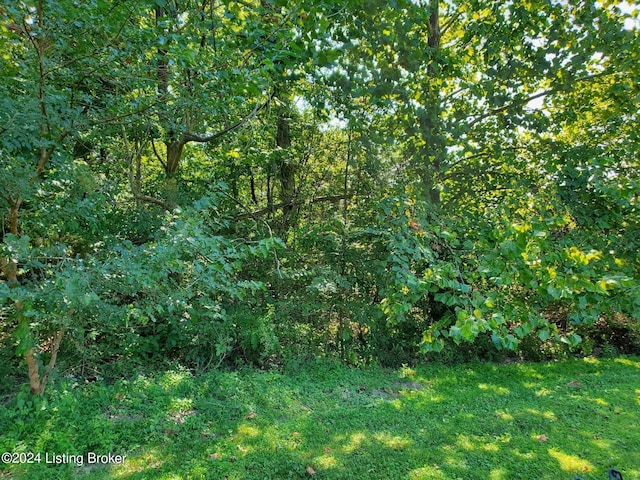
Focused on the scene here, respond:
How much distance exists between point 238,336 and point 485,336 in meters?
3.51

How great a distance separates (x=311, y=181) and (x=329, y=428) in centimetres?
321

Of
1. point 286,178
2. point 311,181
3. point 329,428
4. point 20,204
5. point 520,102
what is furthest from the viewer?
point 286,178

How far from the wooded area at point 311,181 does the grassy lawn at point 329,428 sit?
1.89 feet

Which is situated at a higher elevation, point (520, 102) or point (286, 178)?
point (520, 102)

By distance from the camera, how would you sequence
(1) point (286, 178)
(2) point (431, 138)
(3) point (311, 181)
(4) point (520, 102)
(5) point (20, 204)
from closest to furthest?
1. (5) point (20, 204)
2. (2) point (431, 138)
3. (4) point (520, 102)
4. (3) point (311, 181)
5. (1) point (286, 178)

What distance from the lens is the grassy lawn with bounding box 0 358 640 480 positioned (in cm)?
263

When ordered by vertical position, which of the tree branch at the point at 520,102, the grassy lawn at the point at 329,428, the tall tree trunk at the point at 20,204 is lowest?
the grassy lawn at the point at 329,428

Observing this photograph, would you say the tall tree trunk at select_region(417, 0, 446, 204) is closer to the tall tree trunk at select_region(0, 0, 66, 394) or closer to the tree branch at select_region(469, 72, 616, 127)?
the tree branch at select_region(469, 72, 616, 127)

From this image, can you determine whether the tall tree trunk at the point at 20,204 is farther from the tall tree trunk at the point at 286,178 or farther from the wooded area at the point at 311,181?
the tall tree trunk at the point at 286,178

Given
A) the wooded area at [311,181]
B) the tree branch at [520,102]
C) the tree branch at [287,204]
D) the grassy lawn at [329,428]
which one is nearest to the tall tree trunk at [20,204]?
the wooded area at [311,181]

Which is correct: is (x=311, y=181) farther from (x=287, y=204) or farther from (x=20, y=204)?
(x=20, y=204)

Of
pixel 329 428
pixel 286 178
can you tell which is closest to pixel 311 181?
pixel 286 178

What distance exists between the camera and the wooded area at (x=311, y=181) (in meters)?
2.25

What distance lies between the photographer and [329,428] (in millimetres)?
3262
